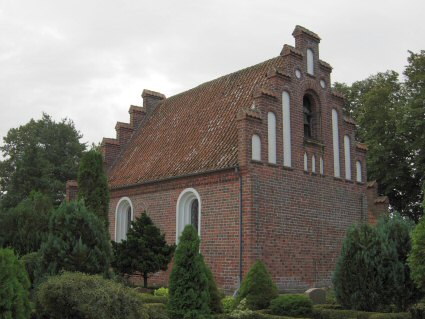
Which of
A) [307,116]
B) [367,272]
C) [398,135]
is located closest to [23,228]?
[307,116]

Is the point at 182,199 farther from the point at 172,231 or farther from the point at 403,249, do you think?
the point at 403,249

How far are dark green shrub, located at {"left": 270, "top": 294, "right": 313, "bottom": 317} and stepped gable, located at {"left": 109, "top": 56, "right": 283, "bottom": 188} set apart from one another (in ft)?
18.3

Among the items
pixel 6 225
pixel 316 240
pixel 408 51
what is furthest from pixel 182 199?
pixel 408 51

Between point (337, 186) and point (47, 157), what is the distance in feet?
88.0

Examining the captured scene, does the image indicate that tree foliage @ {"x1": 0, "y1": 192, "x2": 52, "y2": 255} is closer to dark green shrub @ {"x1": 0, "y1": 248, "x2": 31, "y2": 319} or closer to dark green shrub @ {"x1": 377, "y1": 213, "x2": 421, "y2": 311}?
dark green shrub @ {"x1": 0, "y1": 248, "x2": 31, "y2": 319}

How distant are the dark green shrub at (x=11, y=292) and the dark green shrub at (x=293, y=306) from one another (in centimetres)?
656

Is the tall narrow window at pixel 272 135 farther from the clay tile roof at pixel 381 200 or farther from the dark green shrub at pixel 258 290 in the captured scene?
the clay tile roof at pixel 381 200

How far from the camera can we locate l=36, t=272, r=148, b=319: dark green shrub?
10.1m

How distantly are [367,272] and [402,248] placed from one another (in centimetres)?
133

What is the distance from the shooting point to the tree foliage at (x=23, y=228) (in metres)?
19.0

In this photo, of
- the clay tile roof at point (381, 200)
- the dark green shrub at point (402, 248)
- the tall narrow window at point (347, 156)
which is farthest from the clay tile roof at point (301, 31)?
the dark green shrub at point (402, 248)

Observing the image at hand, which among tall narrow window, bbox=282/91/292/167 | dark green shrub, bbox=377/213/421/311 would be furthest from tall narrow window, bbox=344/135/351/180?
dark green shrub, bbox=377/213/421/311

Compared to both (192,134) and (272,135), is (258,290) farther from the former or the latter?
(192,134)

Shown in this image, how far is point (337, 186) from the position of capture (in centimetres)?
2058
